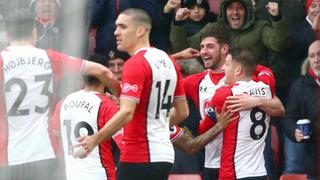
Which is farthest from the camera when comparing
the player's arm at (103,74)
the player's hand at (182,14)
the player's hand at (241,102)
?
the player's hand at (182,14)

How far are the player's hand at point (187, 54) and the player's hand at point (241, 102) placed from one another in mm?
1214

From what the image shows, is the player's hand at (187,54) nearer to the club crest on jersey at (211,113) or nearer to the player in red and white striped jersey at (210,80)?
the player in red and white striped jersey at (210,80)

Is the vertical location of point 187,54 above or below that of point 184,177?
above

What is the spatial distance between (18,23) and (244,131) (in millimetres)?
3159

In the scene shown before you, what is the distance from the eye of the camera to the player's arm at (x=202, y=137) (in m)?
6.25

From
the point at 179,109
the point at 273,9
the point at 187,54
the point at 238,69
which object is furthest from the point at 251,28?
the point at 179,109

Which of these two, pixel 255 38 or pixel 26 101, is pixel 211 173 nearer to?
pixel 255 38

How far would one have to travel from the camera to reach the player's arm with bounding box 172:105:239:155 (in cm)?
625

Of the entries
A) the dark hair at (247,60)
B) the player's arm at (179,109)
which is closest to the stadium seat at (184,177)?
the player's arm at (179,109)

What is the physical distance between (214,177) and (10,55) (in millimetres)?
2021

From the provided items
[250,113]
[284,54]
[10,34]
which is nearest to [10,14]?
[10,34]

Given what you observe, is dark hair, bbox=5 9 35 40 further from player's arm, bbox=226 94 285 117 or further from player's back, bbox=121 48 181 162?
player's arm, bbox=226 94 285 117

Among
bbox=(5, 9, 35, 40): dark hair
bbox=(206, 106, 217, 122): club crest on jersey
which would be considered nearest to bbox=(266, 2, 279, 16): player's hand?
bbox=(206, 106, 217, 122): club crest on jersey

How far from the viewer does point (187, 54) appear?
24.2 ft
